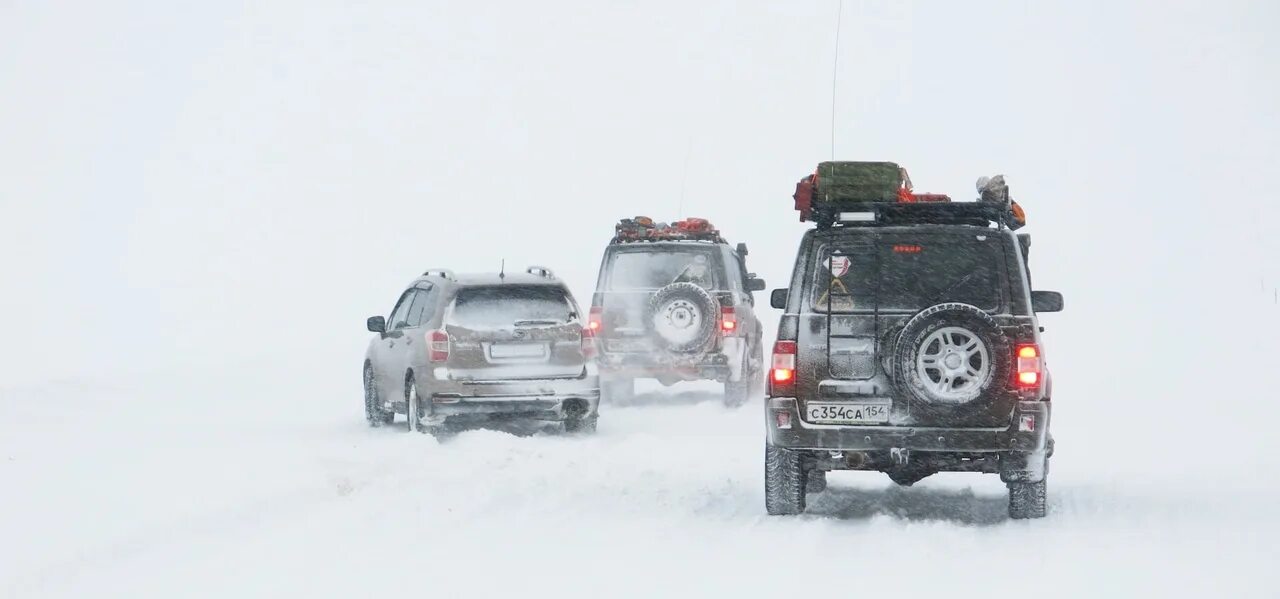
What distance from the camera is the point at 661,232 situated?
1905cm

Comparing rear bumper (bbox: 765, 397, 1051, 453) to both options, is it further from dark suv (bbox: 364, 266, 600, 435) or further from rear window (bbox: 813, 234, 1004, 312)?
dark suv (bbox: 364, 266, 600, 435)

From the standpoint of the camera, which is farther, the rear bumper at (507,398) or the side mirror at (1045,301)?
A: the rear bumper at (507,398)

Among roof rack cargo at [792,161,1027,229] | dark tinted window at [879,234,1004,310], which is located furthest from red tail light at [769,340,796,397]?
roof rack cargo at [792,161,1027,229]

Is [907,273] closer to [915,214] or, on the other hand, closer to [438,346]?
[915,214]

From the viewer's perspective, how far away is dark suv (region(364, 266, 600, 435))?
14.8 m

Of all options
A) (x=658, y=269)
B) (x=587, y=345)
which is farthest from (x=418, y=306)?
(x=658, y=269)

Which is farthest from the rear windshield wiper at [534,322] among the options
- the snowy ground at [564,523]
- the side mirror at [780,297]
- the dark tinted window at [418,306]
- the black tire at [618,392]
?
the black tire at [618,392]

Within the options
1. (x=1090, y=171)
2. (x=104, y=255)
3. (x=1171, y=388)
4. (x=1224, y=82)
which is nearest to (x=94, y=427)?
(x=1171, y=388)

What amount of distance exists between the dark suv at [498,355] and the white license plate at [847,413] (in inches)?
214

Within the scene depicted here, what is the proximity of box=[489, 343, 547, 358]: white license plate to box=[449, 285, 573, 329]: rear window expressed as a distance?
0.19m

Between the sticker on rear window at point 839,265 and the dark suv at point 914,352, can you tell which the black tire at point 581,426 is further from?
the sticker on rear window at point 839,265

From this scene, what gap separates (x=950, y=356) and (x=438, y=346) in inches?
248

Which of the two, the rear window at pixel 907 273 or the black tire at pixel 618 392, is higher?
the rear window at pixel 907 273

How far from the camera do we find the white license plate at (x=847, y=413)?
31.8 ft
